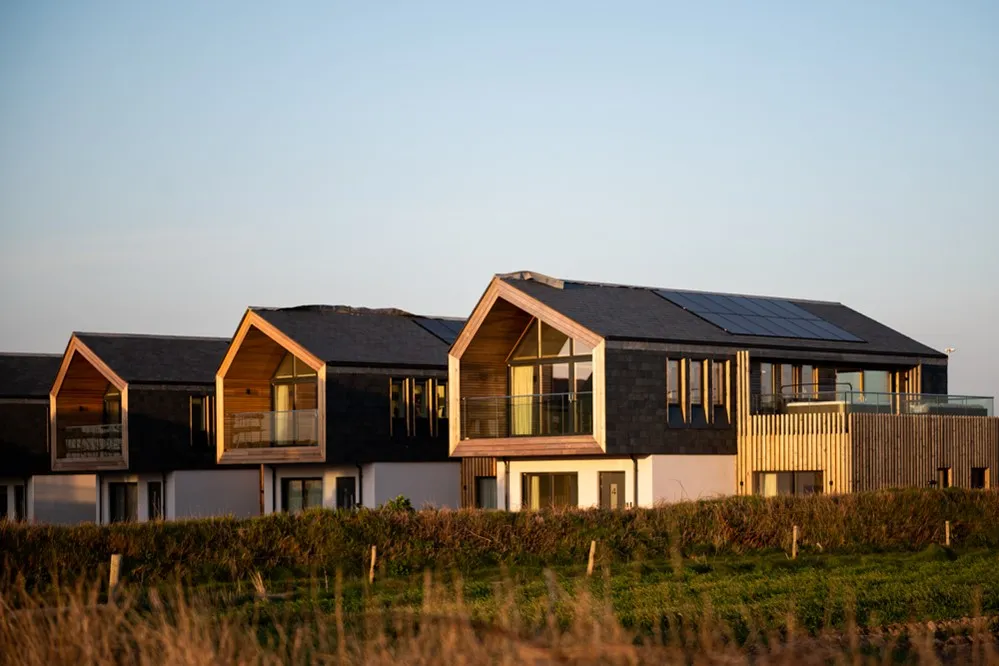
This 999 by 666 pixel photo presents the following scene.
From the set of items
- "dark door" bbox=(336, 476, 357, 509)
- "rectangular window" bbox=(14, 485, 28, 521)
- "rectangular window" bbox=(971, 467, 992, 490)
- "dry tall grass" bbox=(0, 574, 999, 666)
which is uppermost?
"dry tall grass" bbox=(0, 574, 999, 666)

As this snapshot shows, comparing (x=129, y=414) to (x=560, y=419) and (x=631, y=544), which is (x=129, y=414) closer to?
(x=560, y=419)

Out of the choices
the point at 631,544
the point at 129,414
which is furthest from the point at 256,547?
the point at 129,414

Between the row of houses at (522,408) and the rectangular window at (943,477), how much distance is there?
5 cm

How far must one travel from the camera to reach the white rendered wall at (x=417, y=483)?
37.1 m

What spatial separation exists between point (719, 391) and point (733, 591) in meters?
12.9

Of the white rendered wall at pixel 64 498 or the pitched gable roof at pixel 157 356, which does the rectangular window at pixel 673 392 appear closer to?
the pitched gable roof at pixel 157 356

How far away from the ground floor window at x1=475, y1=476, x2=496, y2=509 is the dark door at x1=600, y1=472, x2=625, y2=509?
146 inches

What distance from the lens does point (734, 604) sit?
61.4 ft

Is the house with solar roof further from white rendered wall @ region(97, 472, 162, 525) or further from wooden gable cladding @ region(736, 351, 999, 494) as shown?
Result: white rendered wall @ region(97, 472, 162, 525)

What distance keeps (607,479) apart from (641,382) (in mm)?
2657

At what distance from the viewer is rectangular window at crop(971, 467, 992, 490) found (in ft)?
110

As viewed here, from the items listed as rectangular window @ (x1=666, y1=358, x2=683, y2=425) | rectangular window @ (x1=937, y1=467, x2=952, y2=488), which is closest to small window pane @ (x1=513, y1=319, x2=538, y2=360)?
rectangular window @ (x1=666, y1=358, x2=683, y2=425)

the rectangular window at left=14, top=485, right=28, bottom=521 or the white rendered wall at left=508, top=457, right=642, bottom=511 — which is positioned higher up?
the white rendered wall at left=508, top=457, right=642, bottom=511

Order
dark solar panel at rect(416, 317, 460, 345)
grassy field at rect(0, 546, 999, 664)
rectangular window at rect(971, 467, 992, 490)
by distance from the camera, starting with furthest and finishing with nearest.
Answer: dark solar panel at rect(416, 317, 460, 345) → rectangular window at rect(971, 467, 992, 490) → grassy field at rect(0, 546, 999, 664)
